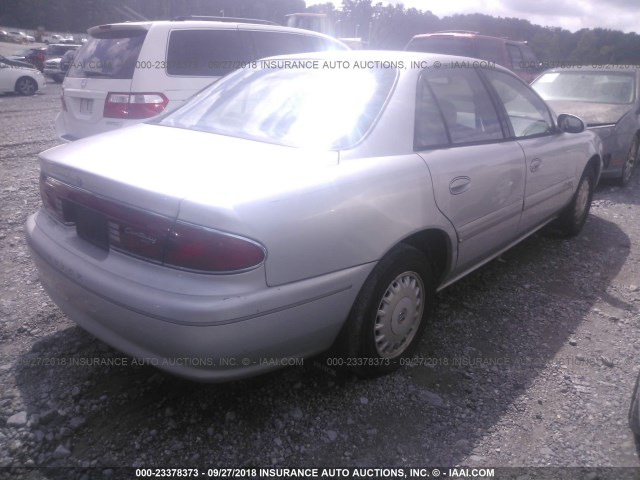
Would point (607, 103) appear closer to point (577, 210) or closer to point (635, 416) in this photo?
point (577, 210)

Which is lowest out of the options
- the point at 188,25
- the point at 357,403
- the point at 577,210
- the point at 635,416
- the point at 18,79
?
the point at 18,79

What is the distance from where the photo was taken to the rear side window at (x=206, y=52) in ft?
16.8

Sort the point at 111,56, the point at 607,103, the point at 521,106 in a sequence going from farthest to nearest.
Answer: the point at 607,103
the point at 111,56
the point at 521,106

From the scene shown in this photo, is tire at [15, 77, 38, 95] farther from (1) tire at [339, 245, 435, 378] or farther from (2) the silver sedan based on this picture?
(1) tire at [339, 245, 435, 378]

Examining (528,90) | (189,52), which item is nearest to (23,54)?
(189,52)

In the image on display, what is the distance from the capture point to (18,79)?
52.6ft

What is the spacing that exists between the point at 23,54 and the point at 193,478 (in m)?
27.8

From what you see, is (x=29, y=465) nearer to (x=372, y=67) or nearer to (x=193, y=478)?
(x=193, y=478)

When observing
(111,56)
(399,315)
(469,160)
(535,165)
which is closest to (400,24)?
(111,56)

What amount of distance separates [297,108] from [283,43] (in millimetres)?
4191

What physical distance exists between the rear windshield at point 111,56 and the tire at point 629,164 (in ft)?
19.0

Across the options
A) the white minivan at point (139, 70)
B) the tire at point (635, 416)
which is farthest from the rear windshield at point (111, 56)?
the tire at point (635, 416)

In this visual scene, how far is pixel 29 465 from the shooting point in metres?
2.00

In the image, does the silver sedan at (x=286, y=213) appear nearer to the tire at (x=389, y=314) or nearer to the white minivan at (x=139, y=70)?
the tire at (x=389, y=314)
